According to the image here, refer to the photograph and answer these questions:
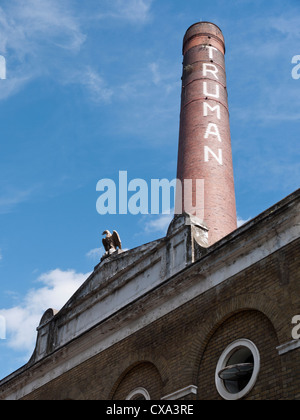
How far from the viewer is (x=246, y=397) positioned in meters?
10.1

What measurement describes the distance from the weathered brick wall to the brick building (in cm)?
2

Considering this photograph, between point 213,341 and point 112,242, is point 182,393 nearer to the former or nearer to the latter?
point 213,341

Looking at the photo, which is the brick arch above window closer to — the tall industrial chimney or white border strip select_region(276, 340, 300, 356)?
white border strip select_region(276, 340, 300, 356)

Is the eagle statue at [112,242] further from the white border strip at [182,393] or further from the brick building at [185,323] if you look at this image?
the white border strip at [182,393]

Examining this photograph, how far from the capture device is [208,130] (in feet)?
64.4

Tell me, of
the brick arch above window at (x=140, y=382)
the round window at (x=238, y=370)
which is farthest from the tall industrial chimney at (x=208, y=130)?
the round window at (x=238, y=370)

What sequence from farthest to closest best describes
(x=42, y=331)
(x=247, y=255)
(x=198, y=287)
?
(x=42, y=331)
(x=198, y=287)
(x=247, y=255)

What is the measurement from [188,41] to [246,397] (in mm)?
16065

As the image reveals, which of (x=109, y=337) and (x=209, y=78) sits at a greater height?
(x=209, y=78)

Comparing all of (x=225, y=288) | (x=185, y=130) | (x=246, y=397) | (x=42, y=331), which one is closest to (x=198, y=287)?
(x=225, y=288)

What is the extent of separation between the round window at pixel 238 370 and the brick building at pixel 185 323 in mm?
18

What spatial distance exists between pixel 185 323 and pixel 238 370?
187cm

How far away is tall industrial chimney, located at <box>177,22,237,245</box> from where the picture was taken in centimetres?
1759
